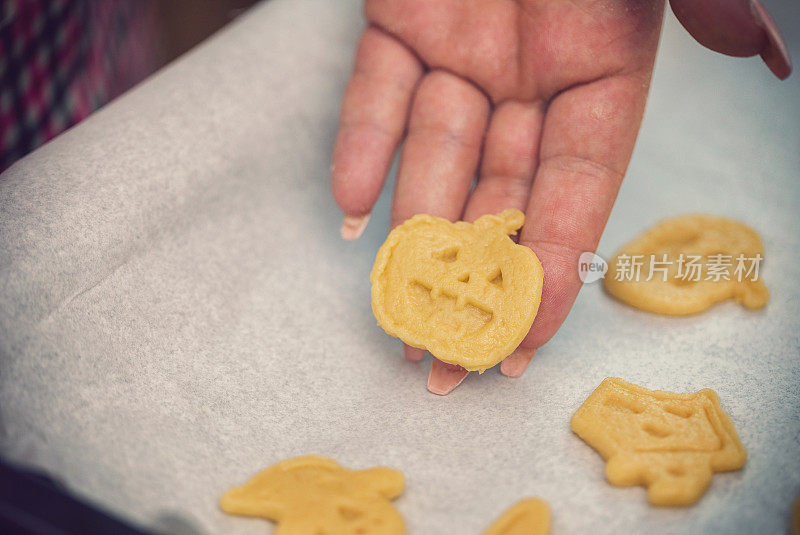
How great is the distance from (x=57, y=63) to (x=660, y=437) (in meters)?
1.66

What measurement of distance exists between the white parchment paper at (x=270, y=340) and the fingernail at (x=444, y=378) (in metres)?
0.02

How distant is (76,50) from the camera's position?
5.84 ft

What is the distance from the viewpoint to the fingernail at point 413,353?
119 centimetres

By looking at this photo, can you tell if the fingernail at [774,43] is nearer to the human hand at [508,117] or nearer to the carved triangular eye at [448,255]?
the human hand at [508,117]

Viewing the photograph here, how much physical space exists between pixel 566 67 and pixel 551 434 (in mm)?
683

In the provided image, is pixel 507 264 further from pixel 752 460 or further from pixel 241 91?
Answer: pixel 241 91

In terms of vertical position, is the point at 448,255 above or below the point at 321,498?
above

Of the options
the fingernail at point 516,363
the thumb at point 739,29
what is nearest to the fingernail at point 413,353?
the fingernail at point 516,363

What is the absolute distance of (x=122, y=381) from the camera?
104cm

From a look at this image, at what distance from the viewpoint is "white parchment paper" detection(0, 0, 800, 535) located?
3.03 ft

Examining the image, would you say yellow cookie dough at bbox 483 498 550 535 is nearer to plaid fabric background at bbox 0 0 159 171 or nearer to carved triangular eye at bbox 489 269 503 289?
carved triangular eye at bbox 489 269 503 289

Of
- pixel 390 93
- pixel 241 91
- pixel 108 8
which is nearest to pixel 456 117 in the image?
pixel 390 93

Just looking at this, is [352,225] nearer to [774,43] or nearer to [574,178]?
[574,178]

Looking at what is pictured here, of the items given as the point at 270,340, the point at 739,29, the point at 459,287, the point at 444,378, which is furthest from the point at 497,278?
the point at 739,29
